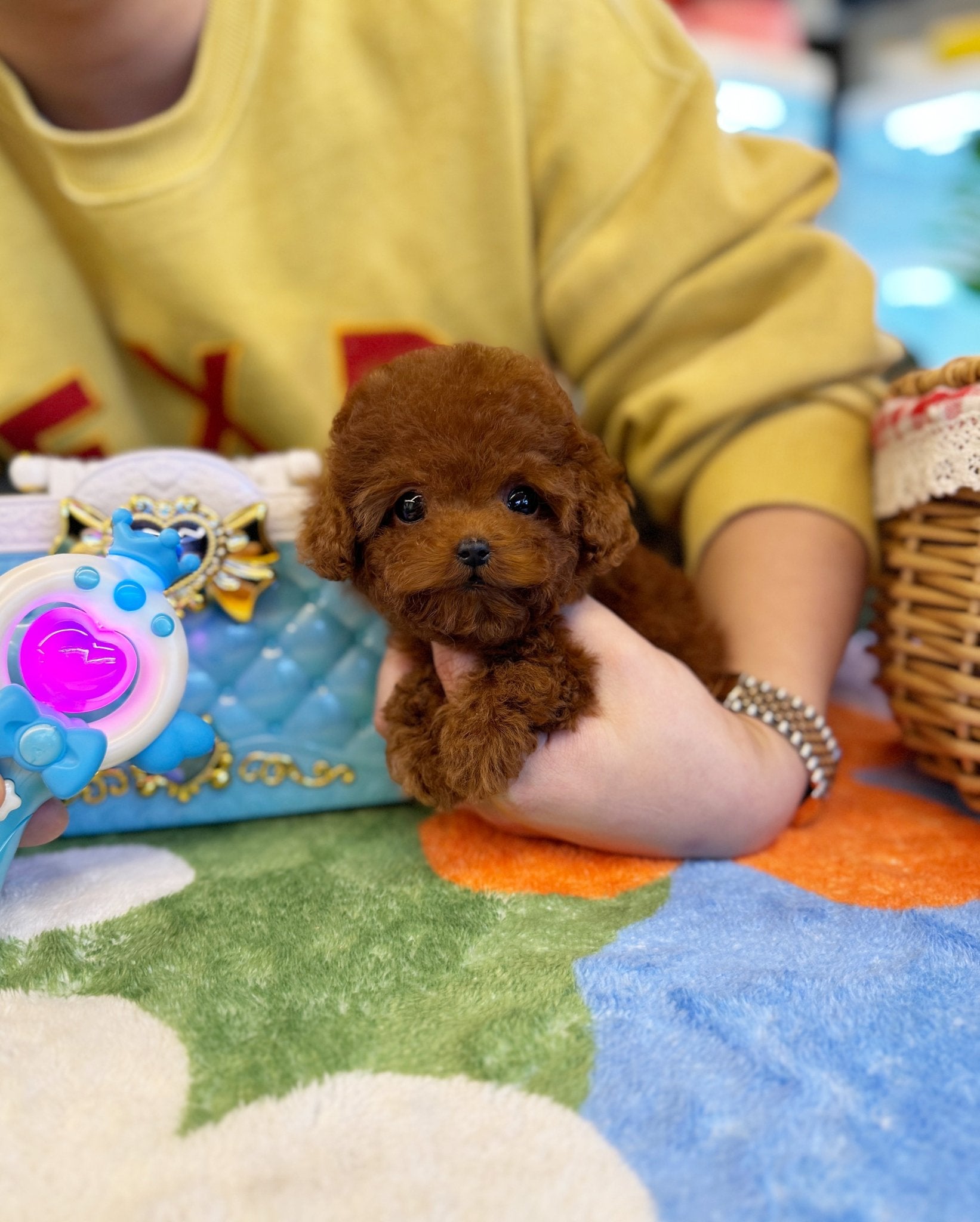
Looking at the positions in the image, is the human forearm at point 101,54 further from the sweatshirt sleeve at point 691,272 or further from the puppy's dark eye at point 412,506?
the puppy's dark eye at point 412,506

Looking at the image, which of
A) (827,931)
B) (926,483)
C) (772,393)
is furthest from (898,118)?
(827,931)

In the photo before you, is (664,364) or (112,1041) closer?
(112,1041)

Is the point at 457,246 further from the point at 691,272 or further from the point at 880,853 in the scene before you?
the point at 880,853

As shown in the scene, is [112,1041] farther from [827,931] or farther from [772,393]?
[772,393]

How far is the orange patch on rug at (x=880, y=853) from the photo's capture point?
1.98ft

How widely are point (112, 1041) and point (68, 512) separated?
35cm

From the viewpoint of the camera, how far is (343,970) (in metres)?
0.52

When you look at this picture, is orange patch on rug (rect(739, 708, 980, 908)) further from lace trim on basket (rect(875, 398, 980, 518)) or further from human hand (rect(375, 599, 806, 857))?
lace trim on basket (rect(875, 398, 980, 518))

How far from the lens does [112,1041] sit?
471mm

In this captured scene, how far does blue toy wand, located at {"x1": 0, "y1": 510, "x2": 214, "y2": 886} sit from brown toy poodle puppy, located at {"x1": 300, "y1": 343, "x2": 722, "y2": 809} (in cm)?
10

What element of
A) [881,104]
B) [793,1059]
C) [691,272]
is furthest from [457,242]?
[881,104]

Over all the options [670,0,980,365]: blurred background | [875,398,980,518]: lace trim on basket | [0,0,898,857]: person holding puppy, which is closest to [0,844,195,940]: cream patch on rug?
[0,0,898,857]: person holding puppy

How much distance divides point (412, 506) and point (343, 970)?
26cm

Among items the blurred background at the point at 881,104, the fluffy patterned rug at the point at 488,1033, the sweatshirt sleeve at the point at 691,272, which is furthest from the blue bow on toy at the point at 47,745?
the blurred background at the point at 881,104
